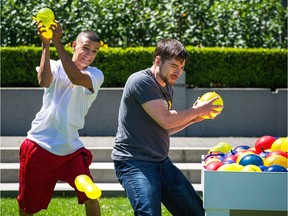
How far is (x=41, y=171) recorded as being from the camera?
5.39 m

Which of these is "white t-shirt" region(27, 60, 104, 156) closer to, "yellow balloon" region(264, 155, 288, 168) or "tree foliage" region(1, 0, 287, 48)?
"yellow balloon" region(264, 155, 288, 168)

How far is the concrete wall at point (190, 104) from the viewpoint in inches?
448

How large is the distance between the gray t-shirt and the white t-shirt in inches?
23.2

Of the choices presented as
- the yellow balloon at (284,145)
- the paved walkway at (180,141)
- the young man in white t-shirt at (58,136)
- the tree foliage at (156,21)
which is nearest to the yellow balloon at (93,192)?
the young man in white t-shirt at (58,136)

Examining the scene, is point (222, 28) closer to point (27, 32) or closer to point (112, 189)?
point (27, 32)

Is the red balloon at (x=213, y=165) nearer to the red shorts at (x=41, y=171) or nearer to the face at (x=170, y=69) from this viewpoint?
the face at (x=170, y=69)

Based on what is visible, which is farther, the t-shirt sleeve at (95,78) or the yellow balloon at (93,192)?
the t-shirt sleeve at (95,78)

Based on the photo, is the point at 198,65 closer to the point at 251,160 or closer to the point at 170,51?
the point at 251,160

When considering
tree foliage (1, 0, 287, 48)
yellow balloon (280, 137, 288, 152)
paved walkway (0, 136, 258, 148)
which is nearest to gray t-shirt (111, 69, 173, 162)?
yellow balloon (280, 137, 288, 152)

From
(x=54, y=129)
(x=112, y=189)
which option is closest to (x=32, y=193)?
(x=54, y=129)

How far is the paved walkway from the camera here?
10141 millimetres

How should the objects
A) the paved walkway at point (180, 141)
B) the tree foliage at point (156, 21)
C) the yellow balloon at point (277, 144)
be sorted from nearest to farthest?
the yellow balloon at point (277, 144), the paved walkway at point (180, 141), the tree foliage at point (156, 21)

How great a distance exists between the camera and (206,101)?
15.5 feet

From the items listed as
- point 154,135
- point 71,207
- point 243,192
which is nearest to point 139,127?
point 154,135
